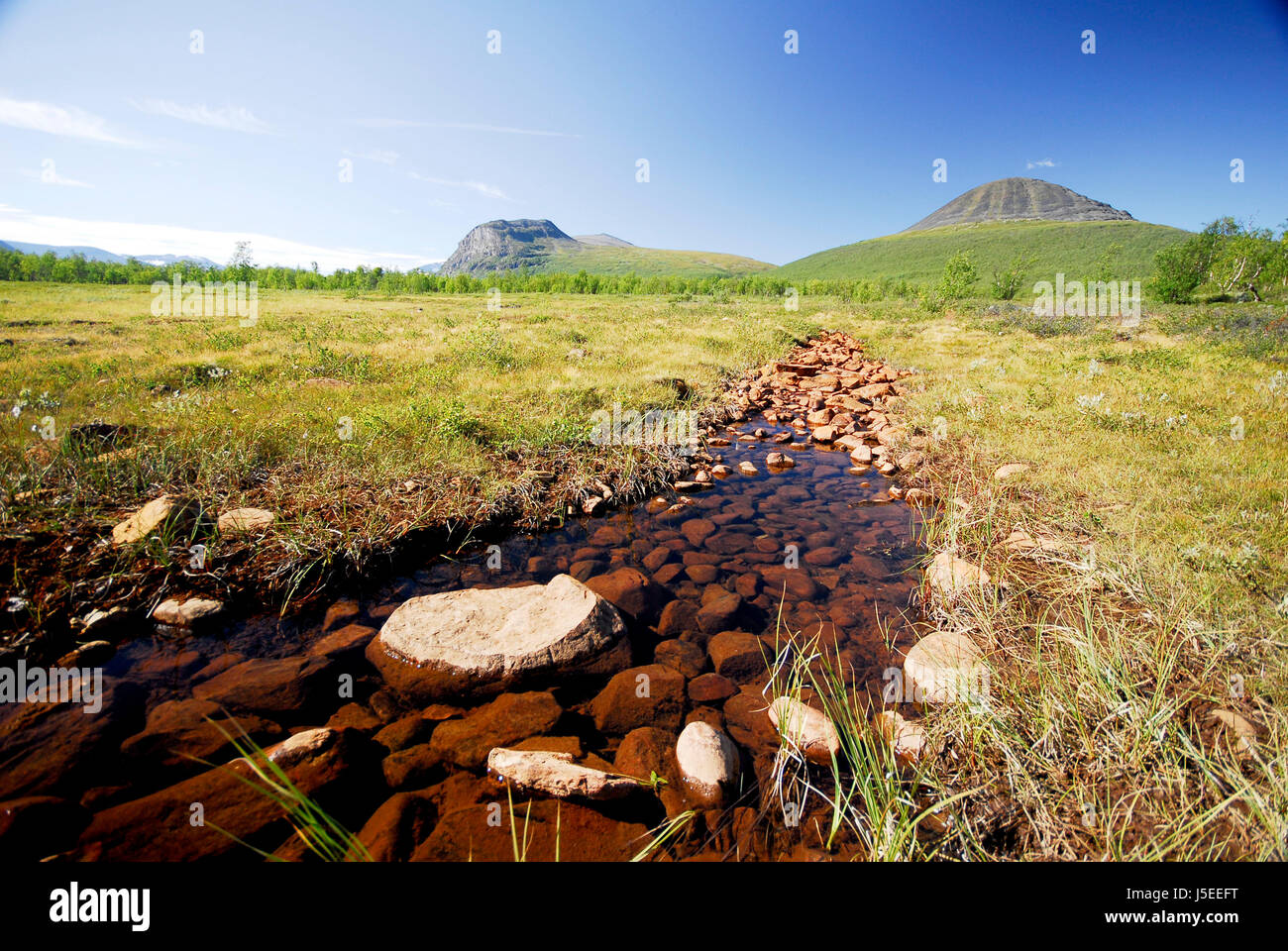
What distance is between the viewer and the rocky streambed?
2502mm

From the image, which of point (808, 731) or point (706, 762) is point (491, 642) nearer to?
point (706, 762)

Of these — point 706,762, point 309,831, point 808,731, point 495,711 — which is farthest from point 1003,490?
point 309,831

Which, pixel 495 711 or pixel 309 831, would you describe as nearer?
pixel 309 831

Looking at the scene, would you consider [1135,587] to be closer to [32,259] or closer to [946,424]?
[946,424]

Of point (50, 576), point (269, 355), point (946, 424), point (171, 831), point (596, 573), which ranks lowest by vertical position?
point (171, 831)

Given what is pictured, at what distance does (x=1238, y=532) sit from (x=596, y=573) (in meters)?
5.85

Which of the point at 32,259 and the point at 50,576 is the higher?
the point at 32,259

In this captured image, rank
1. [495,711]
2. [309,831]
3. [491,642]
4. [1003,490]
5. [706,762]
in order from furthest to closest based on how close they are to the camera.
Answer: [1003,490] → [491,642] → [495,711] → [706,762] → [309,831]

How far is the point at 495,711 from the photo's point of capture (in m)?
3.36

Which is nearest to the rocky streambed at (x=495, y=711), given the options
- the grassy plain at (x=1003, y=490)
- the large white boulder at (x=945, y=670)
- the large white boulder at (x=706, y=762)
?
the large white boulder at (x=706, y=762)

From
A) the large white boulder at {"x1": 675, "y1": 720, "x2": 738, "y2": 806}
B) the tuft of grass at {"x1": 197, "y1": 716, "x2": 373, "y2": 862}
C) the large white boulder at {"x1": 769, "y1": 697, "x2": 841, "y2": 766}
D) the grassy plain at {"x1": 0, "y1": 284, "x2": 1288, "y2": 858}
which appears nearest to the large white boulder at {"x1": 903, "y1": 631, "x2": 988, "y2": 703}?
the grassy plain at {"x1": 0, "y1": 284, "x2": 1288, "y2": 858}
